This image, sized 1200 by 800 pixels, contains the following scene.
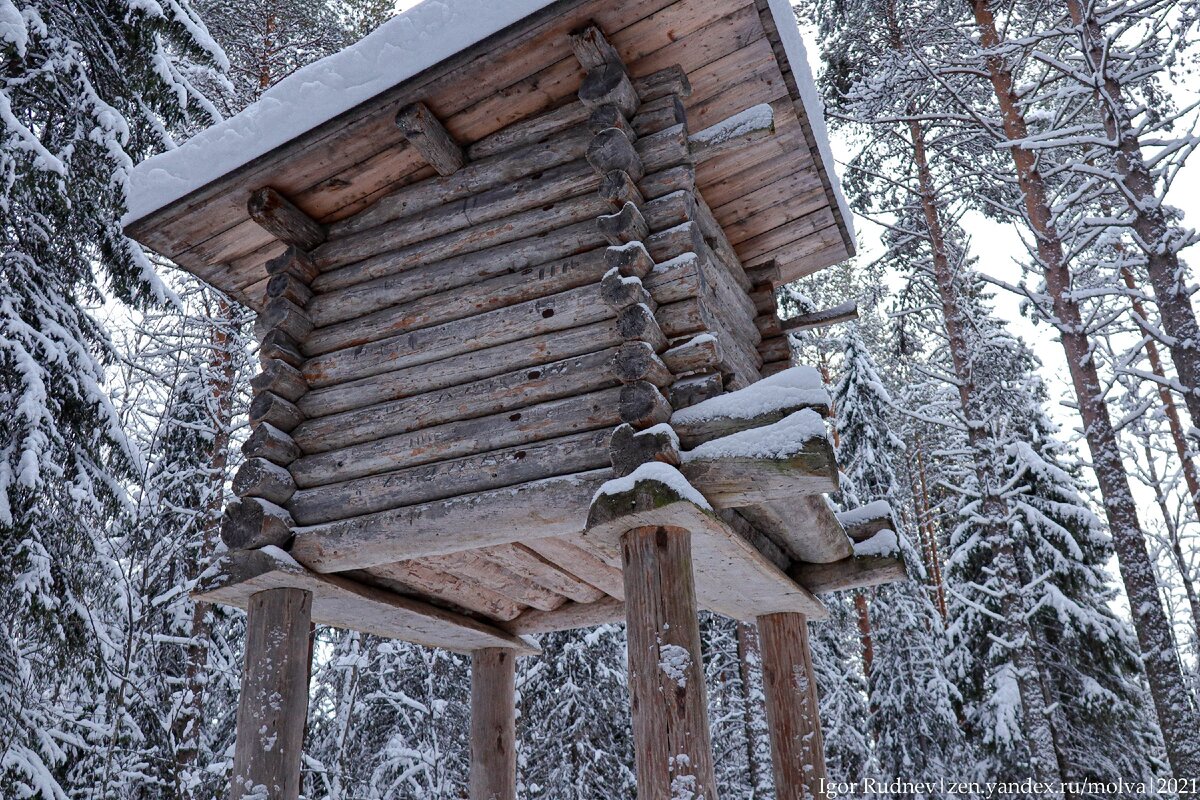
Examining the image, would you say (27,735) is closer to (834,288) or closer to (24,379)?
(24,379)

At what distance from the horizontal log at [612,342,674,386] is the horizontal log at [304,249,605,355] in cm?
72

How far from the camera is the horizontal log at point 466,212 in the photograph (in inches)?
222

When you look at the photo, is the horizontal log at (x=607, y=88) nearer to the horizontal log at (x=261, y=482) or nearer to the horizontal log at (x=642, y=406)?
the horizontal log at (x=642, y=406)

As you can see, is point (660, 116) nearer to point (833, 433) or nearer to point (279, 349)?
point (279, 349)

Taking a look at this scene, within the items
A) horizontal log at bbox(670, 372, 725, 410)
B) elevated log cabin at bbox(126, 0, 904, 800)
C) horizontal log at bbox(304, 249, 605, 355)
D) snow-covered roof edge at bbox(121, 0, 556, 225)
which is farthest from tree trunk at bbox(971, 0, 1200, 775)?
snow-covered roof edge at bbox(121, 0, 556, 225)

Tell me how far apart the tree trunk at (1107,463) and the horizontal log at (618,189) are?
20.7 ft

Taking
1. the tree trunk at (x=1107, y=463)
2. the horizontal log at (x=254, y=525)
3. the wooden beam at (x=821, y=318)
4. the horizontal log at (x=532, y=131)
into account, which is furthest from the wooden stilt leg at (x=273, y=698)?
the tree trunk at (x=1107, y=463)

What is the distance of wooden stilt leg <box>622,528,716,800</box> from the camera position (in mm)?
4164

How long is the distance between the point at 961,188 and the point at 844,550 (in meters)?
9.02

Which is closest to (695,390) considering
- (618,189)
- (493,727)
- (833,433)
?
(618,189)

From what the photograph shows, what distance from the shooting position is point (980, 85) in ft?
43.8

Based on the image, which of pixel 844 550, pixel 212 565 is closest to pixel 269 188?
pixel 212 565

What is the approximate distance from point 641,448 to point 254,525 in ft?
9.21

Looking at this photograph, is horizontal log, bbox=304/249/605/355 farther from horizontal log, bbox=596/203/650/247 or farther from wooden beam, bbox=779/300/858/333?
wooden beam, bbox=779/300/858/333
